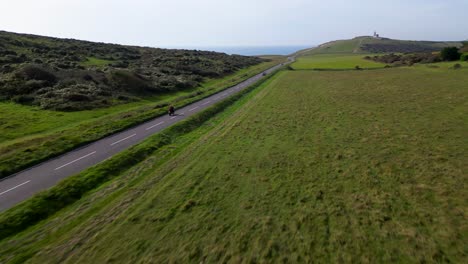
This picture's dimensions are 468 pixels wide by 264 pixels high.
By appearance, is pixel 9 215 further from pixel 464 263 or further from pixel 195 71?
pixel 195 71

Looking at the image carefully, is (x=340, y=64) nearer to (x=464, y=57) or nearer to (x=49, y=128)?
(x=464, y=57)

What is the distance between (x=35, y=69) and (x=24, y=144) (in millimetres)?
27353

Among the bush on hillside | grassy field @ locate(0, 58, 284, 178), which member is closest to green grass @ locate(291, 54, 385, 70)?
the bush on hillside

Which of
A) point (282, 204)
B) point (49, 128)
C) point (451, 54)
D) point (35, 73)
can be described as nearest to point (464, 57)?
point (451, 54)

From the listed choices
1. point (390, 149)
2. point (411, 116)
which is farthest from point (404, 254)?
point (411, 116)

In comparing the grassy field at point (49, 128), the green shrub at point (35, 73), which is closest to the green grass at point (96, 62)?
the green shrub at point (35, 73)

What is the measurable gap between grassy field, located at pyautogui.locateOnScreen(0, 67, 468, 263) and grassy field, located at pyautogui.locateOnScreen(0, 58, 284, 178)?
8.86 metres

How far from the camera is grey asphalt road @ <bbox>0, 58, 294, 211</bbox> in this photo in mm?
16172

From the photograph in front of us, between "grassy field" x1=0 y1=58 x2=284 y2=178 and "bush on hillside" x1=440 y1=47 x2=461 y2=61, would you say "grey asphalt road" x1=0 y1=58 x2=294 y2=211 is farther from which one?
"bush on hillside" x1=440 y1=47 x2=461 y2=61

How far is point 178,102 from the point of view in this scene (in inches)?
1753

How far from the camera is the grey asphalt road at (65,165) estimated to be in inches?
637

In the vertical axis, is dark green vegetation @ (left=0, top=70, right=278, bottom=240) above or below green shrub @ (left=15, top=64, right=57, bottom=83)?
below

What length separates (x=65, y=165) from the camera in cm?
2017

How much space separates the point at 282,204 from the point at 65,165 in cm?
1730
